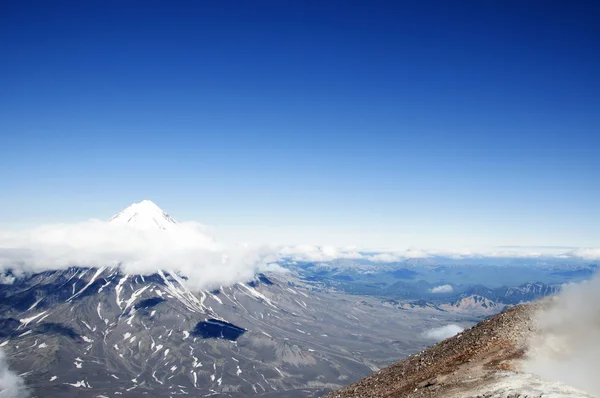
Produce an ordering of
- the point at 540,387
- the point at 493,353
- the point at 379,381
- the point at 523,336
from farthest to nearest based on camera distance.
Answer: the point at 379,381, the point at 523,336, the point at 493,353, the point at 540,387

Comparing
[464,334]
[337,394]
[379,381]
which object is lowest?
[337,394]

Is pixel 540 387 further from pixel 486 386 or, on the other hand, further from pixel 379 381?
pixel 379 381

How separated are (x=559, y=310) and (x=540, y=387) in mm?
26138

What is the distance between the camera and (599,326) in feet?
144

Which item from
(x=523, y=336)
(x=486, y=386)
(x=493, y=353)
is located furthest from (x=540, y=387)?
(x=523, y=336)

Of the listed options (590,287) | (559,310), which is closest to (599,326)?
(559,310)

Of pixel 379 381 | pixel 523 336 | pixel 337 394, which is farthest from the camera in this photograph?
pixel 337 394

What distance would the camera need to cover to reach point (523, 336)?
43.1 meters

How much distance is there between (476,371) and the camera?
3581 centimetres

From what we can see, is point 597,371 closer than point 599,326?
Yes

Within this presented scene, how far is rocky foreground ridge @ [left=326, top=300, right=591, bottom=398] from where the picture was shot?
2789cm

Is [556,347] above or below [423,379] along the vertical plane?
above

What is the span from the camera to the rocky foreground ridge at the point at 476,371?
27891 millimetres

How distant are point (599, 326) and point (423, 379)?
854 inches
